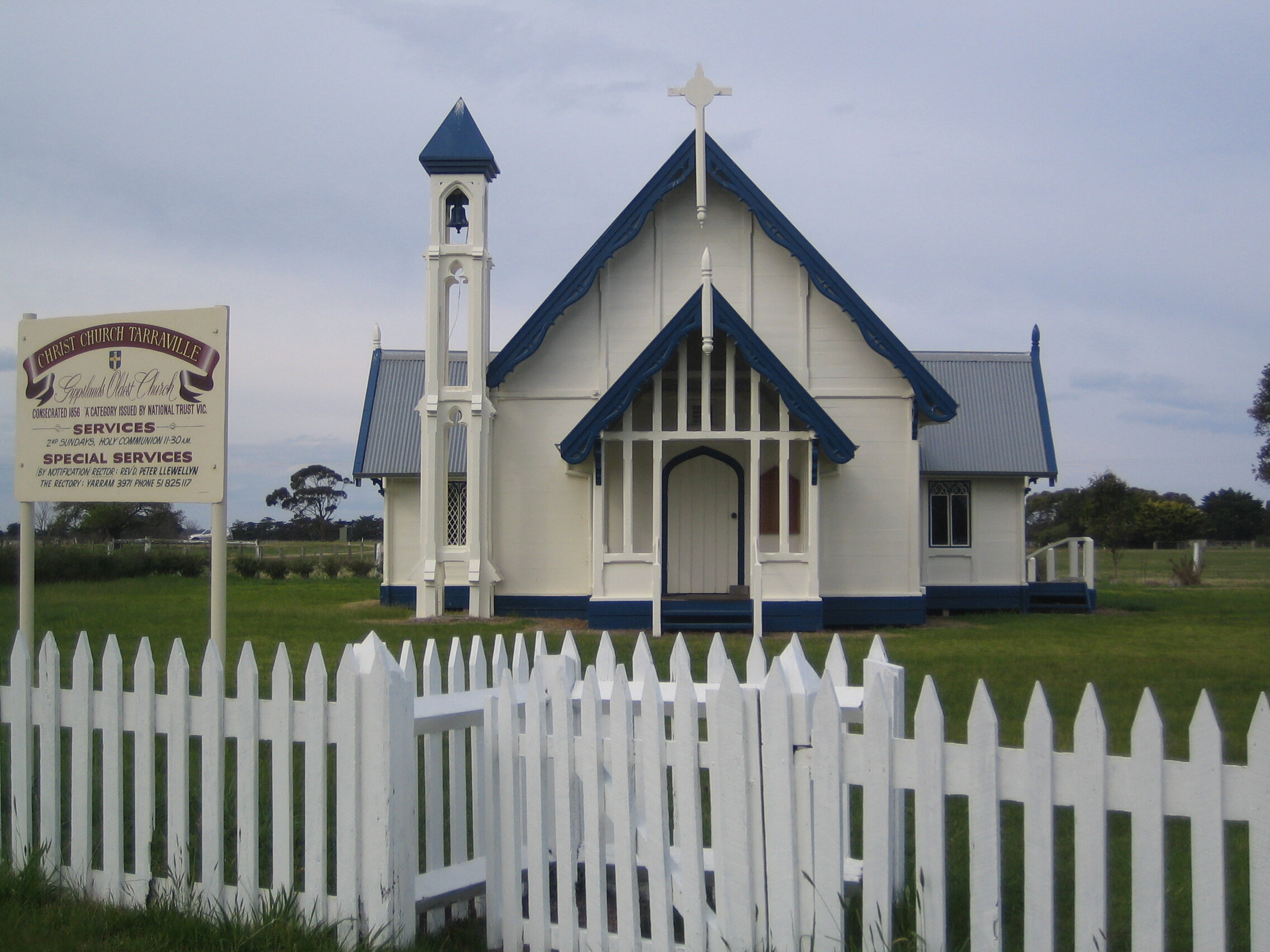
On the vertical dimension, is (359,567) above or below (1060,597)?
above

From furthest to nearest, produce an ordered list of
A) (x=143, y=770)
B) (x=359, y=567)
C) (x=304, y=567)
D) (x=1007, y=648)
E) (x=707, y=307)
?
1. (x=359, y=567)
2. (x=304, y=567)
3. (x=707, y=307)
4. (x=1007, y=648)
5. (x=143, y=770)

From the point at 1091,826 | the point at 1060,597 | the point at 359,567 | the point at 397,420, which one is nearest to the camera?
the point at 1091,826

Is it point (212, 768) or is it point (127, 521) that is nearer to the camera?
point (212, 768)

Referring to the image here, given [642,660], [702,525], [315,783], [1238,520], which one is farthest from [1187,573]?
[1238,520]

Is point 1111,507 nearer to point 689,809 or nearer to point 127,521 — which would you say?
point 127,521

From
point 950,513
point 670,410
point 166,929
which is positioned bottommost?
point 166,929

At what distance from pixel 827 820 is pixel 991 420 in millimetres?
21302

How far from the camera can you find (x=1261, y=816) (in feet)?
11.4

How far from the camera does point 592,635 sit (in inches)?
651

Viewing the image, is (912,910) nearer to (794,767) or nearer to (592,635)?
(794,767)

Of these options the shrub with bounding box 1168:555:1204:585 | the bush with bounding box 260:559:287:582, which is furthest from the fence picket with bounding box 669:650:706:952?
the shrub with bounding box 1168:555:1204:585

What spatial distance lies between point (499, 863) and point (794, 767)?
1428mm

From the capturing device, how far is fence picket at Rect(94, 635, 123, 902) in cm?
507

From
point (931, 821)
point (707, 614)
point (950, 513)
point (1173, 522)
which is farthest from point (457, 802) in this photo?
point (1173, 522)
